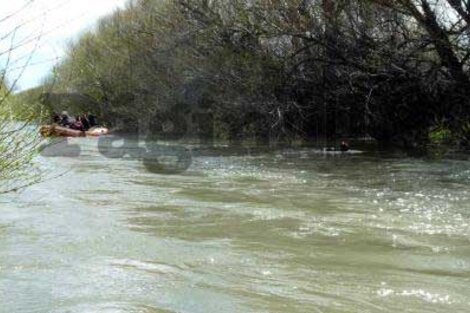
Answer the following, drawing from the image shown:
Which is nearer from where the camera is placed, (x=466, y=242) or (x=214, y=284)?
(x=214, y=284)

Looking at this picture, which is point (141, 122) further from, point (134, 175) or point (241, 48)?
point (134, 175)

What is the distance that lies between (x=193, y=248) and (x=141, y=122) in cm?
3250

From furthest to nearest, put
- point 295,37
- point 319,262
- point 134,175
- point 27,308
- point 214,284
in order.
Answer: point 295,37 < point 134,175 < point 319,262 < point 214,284 < point 27,308

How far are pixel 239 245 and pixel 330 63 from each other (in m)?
13.5

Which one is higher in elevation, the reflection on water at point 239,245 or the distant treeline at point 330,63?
the distant treeline at point 330,63

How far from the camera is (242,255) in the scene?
21.6ft

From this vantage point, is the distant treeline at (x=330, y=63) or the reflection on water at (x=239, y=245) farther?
the distant treeline at (x=330, y=63)

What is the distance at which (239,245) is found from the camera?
277 inches

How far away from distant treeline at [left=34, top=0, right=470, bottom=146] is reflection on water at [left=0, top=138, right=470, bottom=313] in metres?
6.12

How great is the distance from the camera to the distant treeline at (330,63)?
59.6ft

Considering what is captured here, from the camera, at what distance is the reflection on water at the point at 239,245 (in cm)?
518

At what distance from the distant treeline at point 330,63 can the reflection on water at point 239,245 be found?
6122 mm

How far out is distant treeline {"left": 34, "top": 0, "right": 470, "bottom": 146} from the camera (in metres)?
18.2

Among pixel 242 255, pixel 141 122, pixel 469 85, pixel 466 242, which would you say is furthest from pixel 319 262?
pixel 141 122
